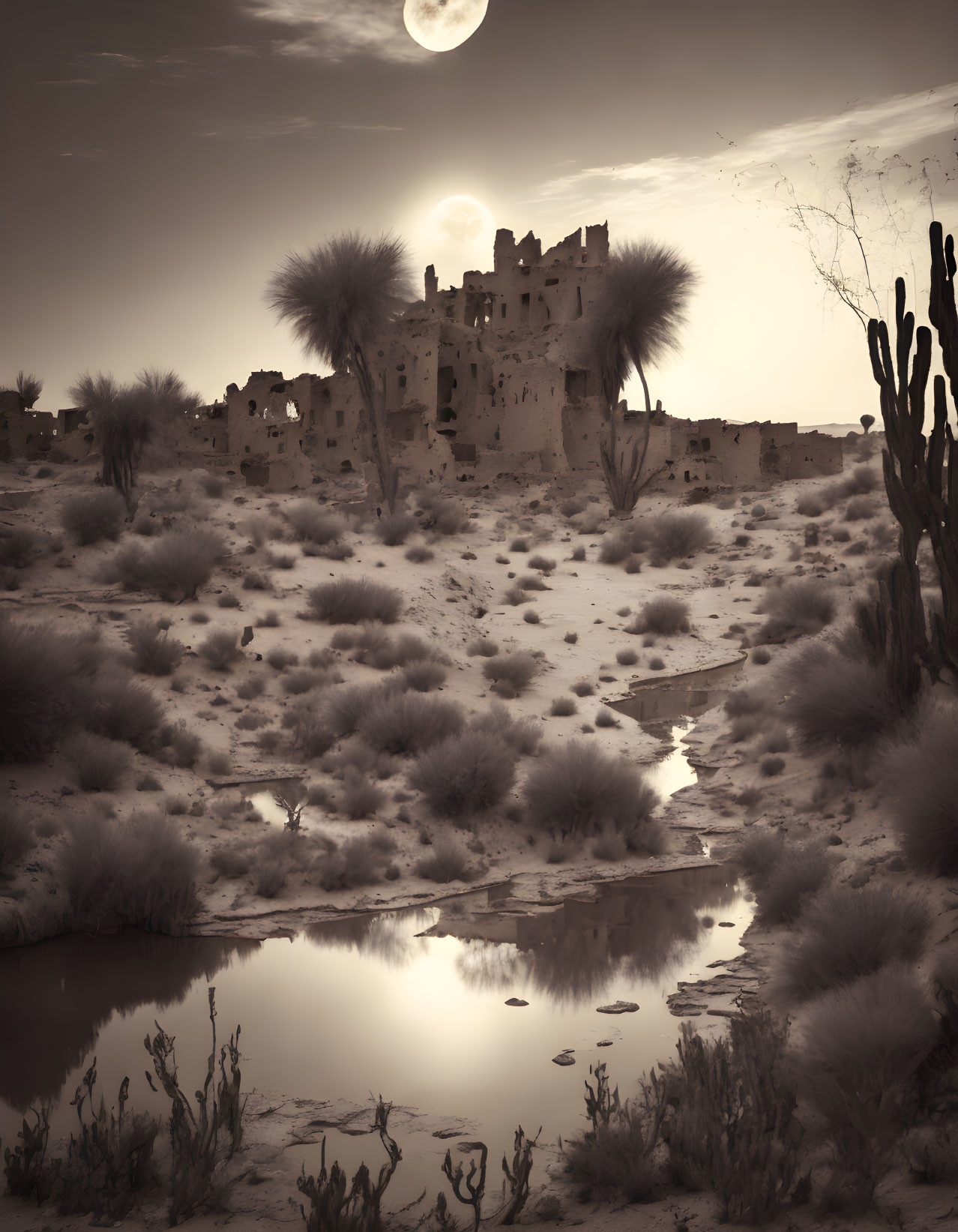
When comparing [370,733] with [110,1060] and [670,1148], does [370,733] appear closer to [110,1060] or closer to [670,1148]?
[110,1060]

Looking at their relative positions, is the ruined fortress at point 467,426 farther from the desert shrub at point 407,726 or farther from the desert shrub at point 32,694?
the desert shrub at point 32,694

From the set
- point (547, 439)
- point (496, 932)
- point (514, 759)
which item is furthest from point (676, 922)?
point (547, 439)

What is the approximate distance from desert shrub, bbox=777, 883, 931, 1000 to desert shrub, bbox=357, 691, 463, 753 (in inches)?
240

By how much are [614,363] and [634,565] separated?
10582 millimetres

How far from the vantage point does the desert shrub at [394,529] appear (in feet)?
73.0

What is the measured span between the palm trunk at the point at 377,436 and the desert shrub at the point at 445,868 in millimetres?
17938

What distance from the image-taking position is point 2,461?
35938mm

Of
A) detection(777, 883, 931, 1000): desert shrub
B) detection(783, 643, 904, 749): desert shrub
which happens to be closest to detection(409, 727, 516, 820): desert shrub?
detection(783, 643, 904, 749): desert shrub

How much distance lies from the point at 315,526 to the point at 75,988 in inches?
590

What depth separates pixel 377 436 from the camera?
27.8 m

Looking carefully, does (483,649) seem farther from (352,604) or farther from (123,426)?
(123,426)

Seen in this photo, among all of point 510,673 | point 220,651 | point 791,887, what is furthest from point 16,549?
point 791,887

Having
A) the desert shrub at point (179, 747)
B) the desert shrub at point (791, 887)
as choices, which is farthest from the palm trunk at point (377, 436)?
the desert shrub at point (791, 887)

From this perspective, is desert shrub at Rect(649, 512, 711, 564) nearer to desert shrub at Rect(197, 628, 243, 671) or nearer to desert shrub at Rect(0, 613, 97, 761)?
desert shrub at Rect(197, 628, 243, 671)
